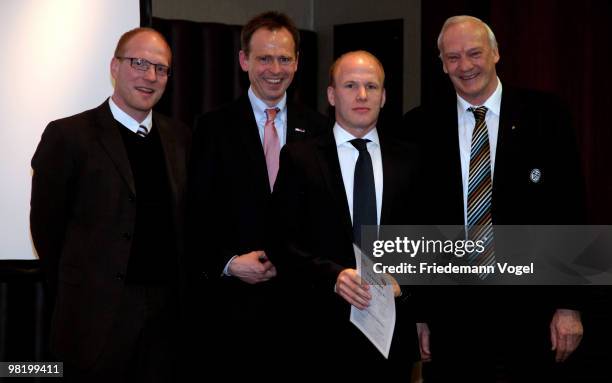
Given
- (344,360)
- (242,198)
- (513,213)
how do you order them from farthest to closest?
(242,198) → (513,213) → (344,360)

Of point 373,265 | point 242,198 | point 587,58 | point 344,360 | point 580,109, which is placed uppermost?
point 587,58

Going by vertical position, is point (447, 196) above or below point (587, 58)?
below

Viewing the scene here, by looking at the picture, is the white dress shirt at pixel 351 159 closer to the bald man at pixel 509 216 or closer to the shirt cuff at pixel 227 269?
the bald man at pixel 509 216

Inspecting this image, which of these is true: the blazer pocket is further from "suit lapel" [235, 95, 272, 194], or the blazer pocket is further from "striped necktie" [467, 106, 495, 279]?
"striped necktie" [467, 106, 495, 279]

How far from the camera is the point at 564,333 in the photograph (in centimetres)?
268

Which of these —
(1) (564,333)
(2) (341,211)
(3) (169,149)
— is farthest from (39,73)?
(1) (564,333)

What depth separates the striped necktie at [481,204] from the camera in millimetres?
2703

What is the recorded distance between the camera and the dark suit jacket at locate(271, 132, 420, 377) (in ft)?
8.31

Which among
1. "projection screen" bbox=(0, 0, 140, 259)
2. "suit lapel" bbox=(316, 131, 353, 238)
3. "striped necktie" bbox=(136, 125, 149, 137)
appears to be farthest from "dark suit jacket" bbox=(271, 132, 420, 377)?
"projection screen" bbox=(0, 0, 140, 259)

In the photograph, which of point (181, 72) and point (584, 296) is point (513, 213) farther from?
point (181, 72)

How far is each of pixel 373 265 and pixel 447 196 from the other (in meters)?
0.57

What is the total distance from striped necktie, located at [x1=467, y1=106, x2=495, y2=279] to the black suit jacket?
0.72 meters

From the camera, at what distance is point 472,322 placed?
271cm

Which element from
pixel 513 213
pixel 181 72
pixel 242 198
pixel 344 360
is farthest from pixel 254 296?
pixel 181 72
